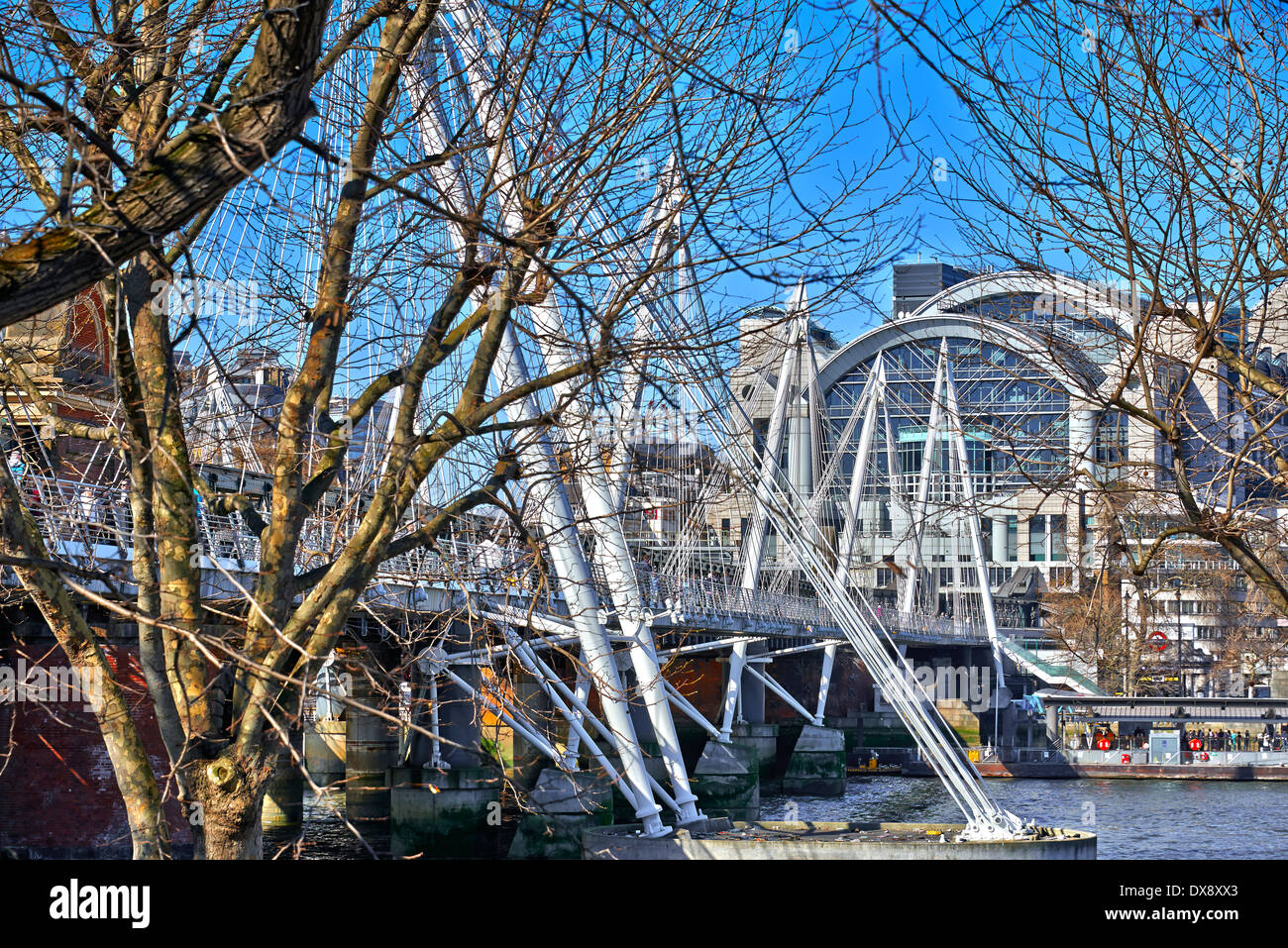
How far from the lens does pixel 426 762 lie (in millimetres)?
32438

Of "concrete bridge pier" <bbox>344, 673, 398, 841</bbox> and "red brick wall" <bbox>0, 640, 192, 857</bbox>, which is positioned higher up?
"red brick wall" <bbox>0, 640, 192, 857</bbox>

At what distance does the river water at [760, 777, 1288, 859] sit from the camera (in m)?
31.8

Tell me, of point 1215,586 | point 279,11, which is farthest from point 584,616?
point 1215,586

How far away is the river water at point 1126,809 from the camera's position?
3175cm

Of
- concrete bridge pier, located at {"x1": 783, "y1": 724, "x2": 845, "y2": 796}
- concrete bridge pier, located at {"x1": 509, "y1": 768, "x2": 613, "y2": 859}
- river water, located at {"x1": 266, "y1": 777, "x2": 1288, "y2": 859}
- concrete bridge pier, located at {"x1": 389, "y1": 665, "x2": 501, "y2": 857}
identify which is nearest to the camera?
concrete bridge pier, located at {"x1": 509, "y1": 768, "x2": 613, "y2": 859}

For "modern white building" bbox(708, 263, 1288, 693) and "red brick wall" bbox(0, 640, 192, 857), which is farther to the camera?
"red brick wall" bbox(0, 640, 192, 857)

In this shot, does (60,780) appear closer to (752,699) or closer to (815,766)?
(815,766)

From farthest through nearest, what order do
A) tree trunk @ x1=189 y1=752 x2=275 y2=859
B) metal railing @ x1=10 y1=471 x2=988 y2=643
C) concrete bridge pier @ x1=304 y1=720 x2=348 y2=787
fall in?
concrete bridge pier @ x1=304 y1=720 x2=348 y2=787 < metal railing @ x1=10 y1=471 x2=988 y2=643 < tree trunk @ x1=189 y1=752 x2=275 y2=859

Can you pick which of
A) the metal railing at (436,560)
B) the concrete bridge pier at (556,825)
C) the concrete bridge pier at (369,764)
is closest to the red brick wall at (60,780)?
the metal railing at (436,560)

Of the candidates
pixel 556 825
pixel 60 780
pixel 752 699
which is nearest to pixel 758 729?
pixel 752 699

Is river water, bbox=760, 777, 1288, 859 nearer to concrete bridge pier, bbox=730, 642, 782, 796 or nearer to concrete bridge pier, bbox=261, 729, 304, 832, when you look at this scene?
concrete bridge pier, bbox=730, 642, 782, 796

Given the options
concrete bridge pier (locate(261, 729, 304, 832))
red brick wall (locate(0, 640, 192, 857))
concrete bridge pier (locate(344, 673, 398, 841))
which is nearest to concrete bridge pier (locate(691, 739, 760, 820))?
concrete bridge pier (locate(344, 673, 398, 841))
